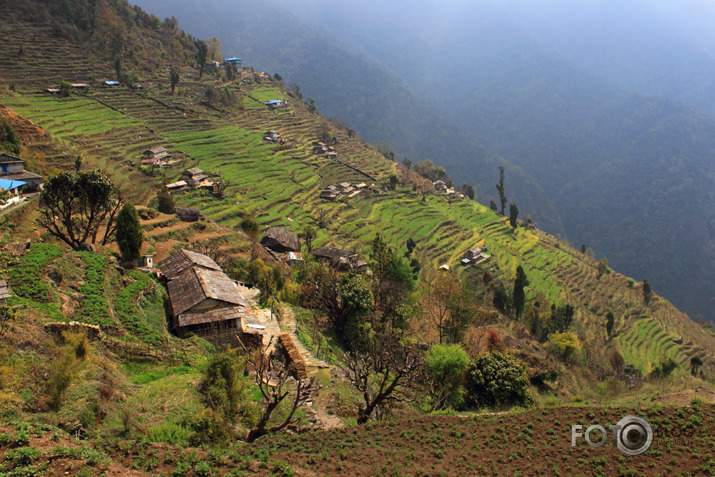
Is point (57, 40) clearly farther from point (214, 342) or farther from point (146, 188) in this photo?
point (214, 342)

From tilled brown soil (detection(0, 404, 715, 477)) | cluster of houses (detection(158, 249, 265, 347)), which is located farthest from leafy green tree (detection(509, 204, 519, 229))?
tilled brown soil (detection(0, 404, 715, 477))

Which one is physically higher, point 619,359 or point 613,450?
point 613,450

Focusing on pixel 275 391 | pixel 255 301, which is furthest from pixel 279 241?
pixel 275 391

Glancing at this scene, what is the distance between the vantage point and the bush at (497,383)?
21.1m

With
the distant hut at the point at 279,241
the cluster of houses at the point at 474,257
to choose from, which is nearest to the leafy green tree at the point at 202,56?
the distant hut at the point at 279,241

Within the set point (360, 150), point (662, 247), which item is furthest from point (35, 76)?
point (662, 247)

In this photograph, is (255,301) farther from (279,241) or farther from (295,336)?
(279,241)

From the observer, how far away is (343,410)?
16.5 m

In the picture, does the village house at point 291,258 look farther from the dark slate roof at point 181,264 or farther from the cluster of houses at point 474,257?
the cluster of houses at point 474,257

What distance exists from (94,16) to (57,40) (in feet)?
36.6

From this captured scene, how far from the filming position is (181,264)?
77.2ft

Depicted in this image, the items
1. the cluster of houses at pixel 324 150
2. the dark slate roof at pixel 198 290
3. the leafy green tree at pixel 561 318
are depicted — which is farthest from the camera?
the cluster of houses at pixel 324 150

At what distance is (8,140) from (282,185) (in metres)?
36.8

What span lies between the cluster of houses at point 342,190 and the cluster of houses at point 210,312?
51939 millimetres
